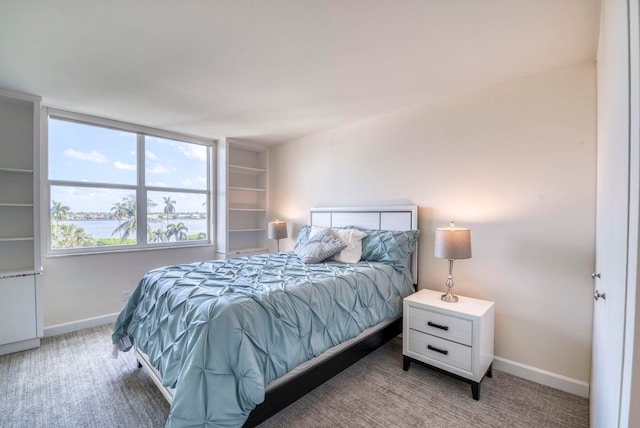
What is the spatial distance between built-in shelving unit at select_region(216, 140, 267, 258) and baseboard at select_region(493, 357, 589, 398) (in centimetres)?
358

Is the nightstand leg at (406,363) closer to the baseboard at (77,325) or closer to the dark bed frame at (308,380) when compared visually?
the dark bed frame at (308,380)

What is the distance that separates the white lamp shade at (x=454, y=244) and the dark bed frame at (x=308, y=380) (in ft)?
3.01

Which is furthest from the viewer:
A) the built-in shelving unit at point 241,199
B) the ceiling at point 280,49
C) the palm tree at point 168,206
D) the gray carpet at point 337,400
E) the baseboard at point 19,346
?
the built-in shelving unit at point 241,199

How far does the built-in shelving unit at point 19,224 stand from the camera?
8.73 feet

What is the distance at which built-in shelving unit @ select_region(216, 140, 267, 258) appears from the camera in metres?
4.38

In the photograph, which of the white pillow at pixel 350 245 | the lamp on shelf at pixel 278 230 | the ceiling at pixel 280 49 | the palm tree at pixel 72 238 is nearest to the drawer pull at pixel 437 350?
the white pillow at pixel 350 245

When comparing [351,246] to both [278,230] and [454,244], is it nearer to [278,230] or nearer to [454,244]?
[454,244]

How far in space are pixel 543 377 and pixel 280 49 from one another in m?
3.20

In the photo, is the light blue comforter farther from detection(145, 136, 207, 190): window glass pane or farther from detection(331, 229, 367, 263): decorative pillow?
detection(145, 136, 207, 190): window glass pane

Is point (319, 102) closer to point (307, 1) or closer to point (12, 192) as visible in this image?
point (307, 1)

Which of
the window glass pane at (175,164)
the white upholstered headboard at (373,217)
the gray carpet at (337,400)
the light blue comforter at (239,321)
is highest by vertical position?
the window glass pane at (175,164)

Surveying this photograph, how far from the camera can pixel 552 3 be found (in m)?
1.53

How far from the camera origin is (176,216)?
4.18 meters

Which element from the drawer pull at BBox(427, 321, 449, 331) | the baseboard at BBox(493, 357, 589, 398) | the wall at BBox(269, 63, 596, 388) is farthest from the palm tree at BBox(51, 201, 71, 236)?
the baseboard at BBox(493, 357, 589, 398)
